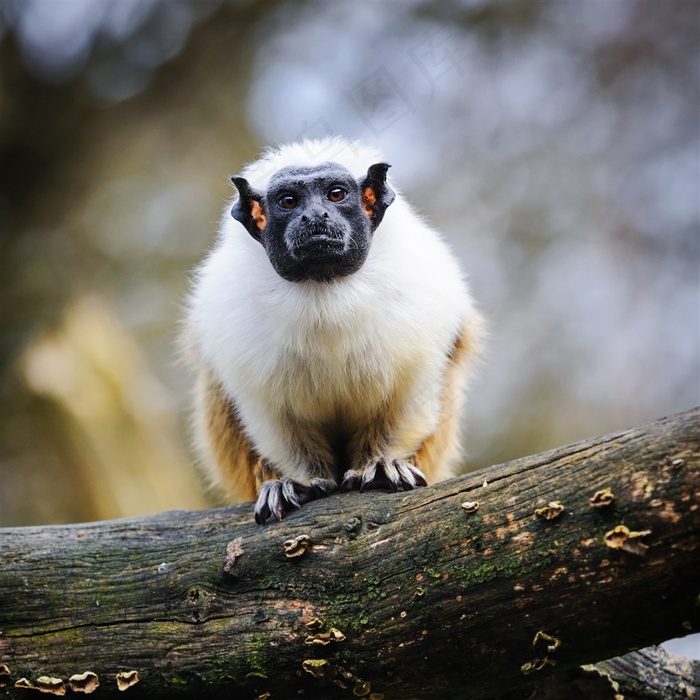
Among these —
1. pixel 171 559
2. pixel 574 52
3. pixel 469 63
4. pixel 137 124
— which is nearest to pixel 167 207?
pixel 137 124

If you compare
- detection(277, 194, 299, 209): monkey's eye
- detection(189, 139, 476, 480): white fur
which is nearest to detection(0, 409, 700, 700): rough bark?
detection(189, 139, 476, 480): white fur

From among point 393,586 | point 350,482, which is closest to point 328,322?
point 350,482

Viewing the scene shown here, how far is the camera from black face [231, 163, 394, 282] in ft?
12.1

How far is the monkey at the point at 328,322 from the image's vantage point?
3.77 metres

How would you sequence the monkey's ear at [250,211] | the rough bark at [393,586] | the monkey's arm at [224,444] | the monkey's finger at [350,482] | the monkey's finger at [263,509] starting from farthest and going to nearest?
the monkey's arm at [224,444], the monkey's ear at [250,211], the monkey's finger at [350,482], the monkey's finger at [263,509], the rough bark at [393,586]

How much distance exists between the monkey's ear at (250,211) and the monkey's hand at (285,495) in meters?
1.09

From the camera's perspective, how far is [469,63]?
8.90 meters

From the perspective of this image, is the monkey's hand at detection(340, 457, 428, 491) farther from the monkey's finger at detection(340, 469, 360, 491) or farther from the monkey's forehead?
the monkey's forehead

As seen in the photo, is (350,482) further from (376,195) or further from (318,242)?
(376,195)

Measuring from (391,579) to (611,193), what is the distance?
22.2 ft

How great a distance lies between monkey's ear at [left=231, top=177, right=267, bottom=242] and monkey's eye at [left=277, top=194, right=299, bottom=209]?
0.41 ft

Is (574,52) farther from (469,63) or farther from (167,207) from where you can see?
(167,207)

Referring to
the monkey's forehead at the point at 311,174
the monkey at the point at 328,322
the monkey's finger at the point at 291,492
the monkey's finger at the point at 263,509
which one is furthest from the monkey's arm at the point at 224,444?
the monkey's forehead at the point at 311,174

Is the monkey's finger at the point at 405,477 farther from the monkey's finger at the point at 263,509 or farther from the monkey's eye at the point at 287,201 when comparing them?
the monkey's eye at the point at 287,201
